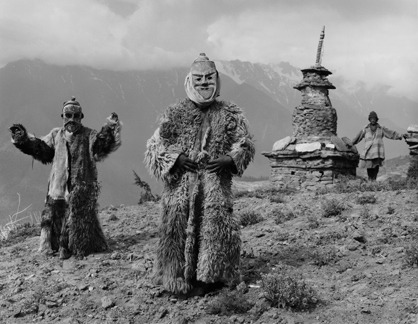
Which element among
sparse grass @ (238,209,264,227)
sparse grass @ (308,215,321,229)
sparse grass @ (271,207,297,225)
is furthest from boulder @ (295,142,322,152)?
sparse grass @ (308,215,321,229)

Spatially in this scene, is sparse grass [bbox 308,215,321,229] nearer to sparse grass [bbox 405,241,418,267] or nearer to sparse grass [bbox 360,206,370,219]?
sparse grass [bbox 360,206,370,219]

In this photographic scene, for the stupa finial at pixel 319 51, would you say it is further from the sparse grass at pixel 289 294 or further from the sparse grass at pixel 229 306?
the sparse grass at pixel 229 306

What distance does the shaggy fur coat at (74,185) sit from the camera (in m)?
8.41

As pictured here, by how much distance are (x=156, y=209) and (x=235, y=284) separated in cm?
671

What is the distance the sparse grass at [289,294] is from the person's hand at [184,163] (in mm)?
1553

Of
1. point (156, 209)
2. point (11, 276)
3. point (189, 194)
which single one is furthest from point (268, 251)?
point (156, 209)

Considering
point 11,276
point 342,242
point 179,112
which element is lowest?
point 11,276

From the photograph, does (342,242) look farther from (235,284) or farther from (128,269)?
(128,269)

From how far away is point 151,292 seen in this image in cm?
659

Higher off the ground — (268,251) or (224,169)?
(224,169)

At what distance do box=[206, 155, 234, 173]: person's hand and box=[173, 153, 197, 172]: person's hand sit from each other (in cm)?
18

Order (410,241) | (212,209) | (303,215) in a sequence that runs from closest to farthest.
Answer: (212,209), (410,241), (303,215)

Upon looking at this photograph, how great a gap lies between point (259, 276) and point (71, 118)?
3.94 metres

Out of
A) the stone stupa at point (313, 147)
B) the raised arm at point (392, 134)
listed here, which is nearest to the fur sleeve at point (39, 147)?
the raised arm at point (392, 134)
